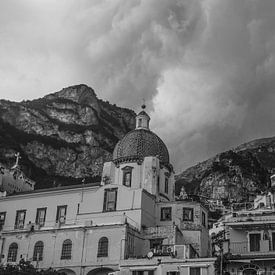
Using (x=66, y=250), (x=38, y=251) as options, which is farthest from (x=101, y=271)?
(x=38, y=251)

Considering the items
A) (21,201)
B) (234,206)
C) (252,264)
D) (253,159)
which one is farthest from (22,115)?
(252,264)

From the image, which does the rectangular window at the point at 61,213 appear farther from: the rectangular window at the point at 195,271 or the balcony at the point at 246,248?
the balcony at the point at 246,248

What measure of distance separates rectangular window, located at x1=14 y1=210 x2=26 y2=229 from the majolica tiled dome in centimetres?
1315

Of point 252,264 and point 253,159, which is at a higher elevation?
point 253,159

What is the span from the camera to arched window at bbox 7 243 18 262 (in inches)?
2135

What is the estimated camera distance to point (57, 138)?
572 ft

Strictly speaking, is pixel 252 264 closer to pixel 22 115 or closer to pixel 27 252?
pixel 27 252

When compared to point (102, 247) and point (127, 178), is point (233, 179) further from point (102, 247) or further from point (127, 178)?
point (102, 247)

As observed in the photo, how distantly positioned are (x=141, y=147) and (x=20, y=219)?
17.3 m

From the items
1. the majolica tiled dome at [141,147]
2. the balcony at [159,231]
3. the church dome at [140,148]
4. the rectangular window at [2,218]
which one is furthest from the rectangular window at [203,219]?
the rectangular window at [2,218]

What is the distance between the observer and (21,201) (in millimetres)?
63094

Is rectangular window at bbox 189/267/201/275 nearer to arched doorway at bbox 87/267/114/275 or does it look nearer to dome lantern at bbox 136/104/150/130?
arched doorway at bbox 87/267/114/275

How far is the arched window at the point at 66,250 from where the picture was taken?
51750 mm

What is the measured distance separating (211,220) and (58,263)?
63062 mm
